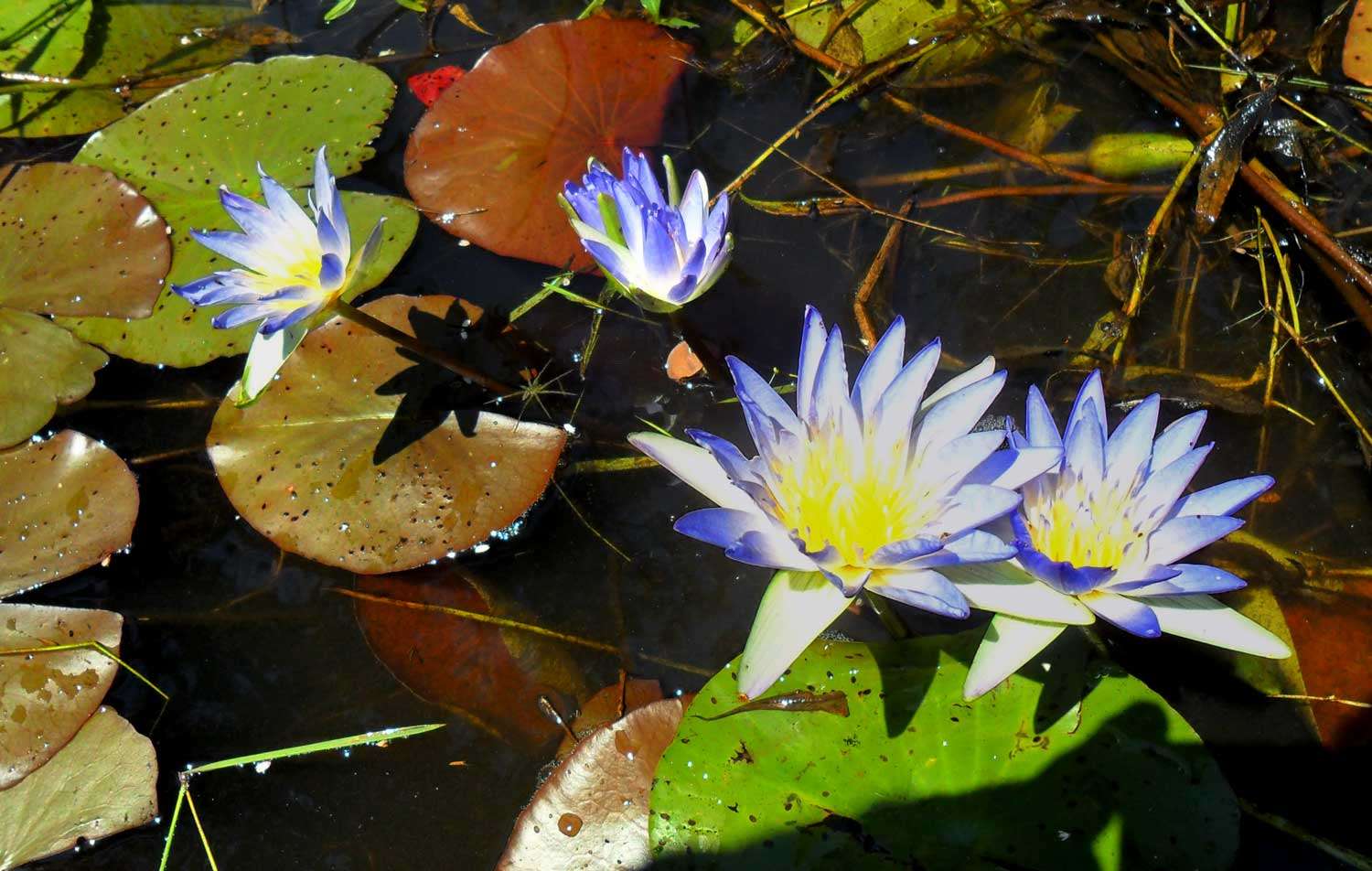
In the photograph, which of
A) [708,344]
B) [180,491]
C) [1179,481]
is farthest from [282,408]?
[1179,481]

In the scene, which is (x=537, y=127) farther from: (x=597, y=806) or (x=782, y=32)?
(x=597, y=806)

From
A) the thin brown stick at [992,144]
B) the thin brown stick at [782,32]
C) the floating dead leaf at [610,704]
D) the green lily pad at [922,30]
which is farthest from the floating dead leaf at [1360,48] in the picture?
the floating dead leaf at [610,704]

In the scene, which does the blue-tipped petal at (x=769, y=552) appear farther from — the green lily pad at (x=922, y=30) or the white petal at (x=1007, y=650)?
the green lily pad at (x=922, y=30)

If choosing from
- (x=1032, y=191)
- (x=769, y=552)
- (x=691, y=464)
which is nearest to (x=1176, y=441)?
(x=769, y=552)

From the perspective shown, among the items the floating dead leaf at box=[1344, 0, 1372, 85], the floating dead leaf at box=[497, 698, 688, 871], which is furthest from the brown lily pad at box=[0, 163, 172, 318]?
the floating dead leaf at box=[1344, 0, 1372, 85]

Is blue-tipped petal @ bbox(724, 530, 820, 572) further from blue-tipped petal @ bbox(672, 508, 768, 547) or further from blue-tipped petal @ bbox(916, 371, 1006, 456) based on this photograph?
blue-tipped petal @ bbox(916, 371, 1006, 456)

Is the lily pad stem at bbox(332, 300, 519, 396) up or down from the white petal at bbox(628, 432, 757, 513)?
down
